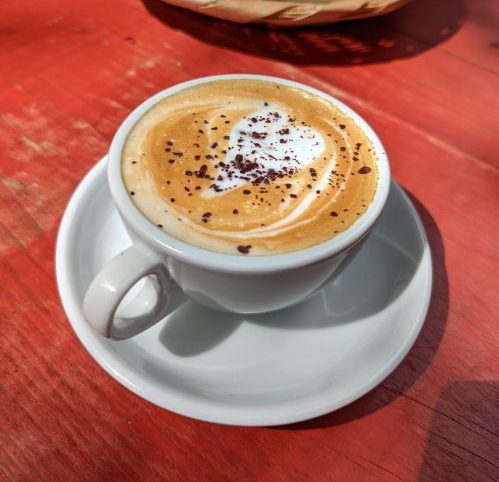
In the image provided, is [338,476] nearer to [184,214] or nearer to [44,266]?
[184,214]

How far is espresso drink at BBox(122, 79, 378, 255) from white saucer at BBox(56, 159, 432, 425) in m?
0.14

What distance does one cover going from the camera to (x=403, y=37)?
3.95 ft

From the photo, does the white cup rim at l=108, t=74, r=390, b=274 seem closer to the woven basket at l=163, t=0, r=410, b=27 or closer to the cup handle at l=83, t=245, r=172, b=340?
the cup handle at l=83, t=245, r=172, b=340

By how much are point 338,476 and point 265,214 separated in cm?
30

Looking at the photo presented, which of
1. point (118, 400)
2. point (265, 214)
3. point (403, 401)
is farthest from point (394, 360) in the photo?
point (118, 400)

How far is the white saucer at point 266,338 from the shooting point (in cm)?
55

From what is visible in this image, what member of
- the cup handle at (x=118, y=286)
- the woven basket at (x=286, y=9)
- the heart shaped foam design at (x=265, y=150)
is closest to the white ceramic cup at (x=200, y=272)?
the cup handle at (x=118, y=286)

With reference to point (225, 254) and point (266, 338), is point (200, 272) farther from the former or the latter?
point (266, 338)

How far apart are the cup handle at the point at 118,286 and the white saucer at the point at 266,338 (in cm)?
3

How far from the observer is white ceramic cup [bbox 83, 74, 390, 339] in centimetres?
52

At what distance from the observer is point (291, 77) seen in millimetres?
1074

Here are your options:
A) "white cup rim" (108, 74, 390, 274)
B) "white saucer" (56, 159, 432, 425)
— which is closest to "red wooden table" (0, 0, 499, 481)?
"white saucer" (56, 159, 432, 425)

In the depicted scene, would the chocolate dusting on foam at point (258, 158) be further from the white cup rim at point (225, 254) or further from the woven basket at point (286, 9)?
the woven basket at point (286, 9)

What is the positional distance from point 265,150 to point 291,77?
0.48m
